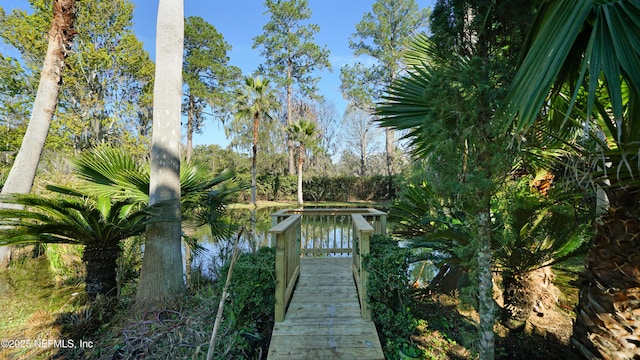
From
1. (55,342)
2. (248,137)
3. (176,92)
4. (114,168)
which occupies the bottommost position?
(55,342)

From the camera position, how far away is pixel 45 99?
4344 mm

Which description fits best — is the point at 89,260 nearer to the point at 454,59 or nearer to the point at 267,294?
the point at 267,294

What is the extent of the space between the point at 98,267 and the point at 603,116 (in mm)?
4555

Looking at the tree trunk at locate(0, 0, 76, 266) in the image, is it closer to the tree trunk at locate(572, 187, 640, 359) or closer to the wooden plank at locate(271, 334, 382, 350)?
the wooden plank at locate(271, 334, 382, 350)

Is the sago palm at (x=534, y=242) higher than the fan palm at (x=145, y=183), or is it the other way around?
the fan palm at (x=145, y=183)

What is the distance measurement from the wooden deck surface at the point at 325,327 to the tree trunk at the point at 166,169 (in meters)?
1.41

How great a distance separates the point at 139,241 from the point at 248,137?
18.1m

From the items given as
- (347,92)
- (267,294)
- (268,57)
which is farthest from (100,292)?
(268,57)

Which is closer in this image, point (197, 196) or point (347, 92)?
point (197, 196)

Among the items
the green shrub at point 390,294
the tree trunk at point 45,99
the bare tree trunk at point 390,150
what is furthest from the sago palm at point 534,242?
the bare tree trunk at point 390,150

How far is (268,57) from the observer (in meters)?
21.2

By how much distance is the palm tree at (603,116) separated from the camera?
4.00 feet

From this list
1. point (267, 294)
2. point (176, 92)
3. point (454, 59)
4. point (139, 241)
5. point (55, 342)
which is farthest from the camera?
point (139, 241)

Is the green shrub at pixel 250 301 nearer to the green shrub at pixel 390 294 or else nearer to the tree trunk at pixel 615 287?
the green shrub at pixel 390 294
